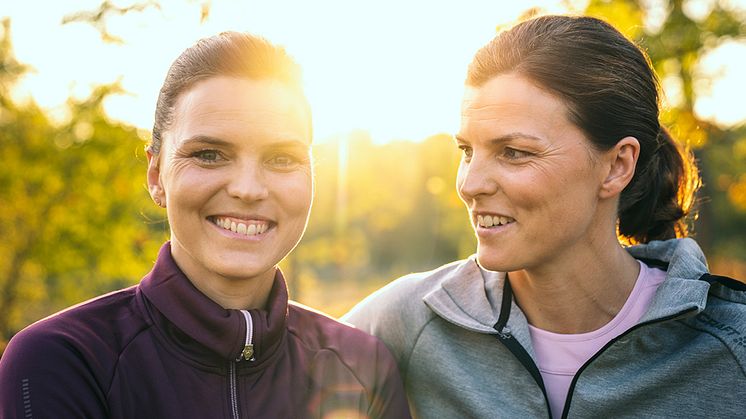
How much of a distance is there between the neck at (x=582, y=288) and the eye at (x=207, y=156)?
145 cm

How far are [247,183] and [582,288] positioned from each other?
1550 mm

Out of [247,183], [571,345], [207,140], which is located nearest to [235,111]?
[207,140]

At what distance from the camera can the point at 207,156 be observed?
2574mm

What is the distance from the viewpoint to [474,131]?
9.78 feet

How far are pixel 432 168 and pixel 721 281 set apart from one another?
33.6m

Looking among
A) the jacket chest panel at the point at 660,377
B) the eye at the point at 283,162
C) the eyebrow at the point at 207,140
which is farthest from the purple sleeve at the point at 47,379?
the jacket chest panel at the point at 660,377

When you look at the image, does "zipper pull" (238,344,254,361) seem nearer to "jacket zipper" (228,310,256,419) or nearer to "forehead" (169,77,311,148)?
"jacket zipper" (228,310,256,419)

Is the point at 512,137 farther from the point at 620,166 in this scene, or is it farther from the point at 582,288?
the point at 582,288

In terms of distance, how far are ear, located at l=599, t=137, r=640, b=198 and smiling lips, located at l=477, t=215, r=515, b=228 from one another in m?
0.44

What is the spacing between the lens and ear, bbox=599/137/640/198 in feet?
10.0

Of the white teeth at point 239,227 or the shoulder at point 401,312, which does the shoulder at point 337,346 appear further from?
the white teeth at point 239,227

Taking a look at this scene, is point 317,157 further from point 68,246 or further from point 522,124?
point 68,246

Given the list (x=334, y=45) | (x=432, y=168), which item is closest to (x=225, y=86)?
(x=334, y=45)

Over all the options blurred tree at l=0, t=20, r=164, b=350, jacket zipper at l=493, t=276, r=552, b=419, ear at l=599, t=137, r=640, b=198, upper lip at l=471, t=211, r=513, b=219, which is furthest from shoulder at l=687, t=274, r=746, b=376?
blurred tree at l=0, t=20, r=164, b=350
